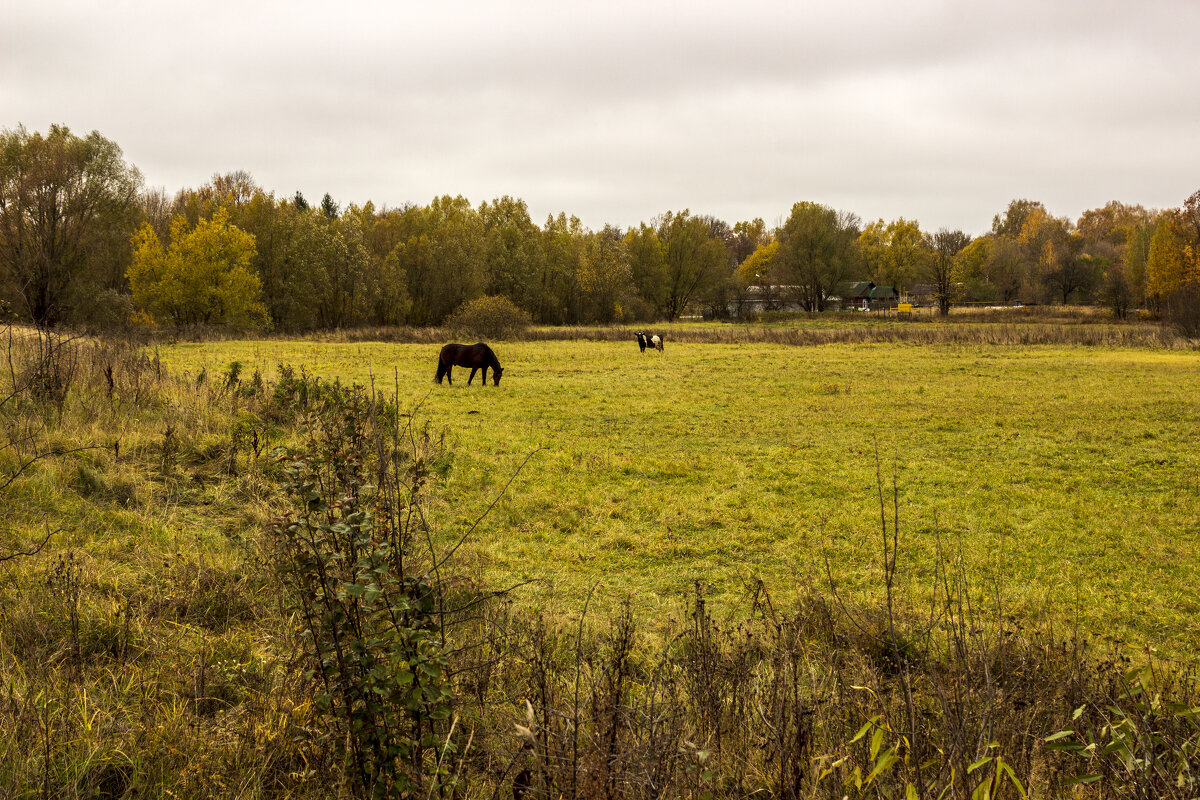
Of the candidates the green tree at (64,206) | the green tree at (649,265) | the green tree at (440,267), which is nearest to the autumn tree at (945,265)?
the green tree at (649,265)

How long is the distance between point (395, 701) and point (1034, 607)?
6050mm

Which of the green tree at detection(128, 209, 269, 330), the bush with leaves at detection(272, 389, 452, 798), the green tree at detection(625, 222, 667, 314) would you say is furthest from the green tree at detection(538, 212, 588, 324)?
the bush with leaves at detection(272, 389, 452, 798)

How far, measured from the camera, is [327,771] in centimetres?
298

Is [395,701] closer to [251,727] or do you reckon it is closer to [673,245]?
[251,727]

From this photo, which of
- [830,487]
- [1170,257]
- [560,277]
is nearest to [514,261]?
[560,277]

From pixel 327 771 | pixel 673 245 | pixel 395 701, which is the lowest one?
pixel 327 771

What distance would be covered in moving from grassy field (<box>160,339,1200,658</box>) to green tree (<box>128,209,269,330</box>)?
2433 cm

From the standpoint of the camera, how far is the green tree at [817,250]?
2771 inches

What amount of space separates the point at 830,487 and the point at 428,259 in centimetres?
5287

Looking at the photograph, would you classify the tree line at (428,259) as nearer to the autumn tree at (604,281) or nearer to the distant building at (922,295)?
the autumn tree at (604,281)

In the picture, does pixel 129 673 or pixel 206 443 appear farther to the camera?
pixel 206 443

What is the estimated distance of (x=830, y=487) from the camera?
33.7 feet

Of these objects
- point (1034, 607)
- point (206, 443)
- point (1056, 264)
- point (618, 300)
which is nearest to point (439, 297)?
point (618, 300)

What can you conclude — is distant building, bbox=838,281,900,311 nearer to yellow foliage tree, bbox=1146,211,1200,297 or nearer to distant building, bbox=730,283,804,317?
distant building, bbox=730,283,804,317
